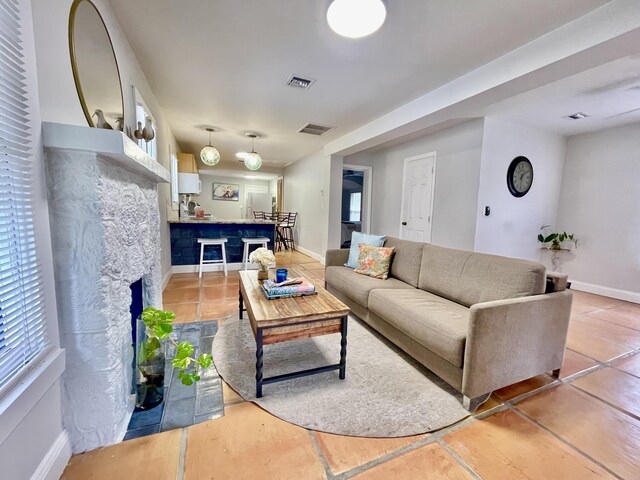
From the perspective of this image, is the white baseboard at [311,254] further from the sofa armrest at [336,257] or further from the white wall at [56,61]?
the white wall at [56,61]

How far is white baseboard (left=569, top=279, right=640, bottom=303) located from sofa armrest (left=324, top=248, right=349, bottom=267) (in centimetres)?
387

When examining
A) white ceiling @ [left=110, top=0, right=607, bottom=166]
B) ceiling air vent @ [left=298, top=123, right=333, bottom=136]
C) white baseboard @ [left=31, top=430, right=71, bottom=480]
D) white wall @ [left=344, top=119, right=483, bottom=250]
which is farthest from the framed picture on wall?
white baseboard @ [left=31, top=430, right=71, bottom=480]

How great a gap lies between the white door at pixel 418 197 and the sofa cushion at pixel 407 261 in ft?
5.85

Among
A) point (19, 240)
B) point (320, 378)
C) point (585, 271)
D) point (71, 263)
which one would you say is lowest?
point (320, 378)

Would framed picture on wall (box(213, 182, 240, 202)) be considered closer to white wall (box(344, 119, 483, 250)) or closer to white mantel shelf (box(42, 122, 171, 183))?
white wall (box(344, 119, 483, 250))

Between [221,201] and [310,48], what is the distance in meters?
8.79

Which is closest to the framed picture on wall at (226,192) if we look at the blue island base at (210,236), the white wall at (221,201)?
the white wall at (221,201)

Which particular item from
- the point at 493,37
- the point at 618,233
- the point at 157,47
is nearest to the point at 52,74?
the point at 157,47

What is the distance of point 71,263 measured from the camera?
117 centimetres

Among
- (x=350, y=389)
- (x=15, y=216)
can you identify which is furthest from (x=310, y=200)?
(x=15, y=216)

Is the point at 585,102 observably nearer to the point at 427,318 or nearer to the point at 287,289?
the point at 427,318

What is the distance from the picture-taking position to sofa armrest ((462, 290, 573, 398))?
1.52 m

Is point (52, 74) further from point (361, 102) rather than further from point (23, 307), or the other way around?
point (361, 102)

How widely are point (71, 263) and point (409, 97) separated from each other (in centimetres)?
332
